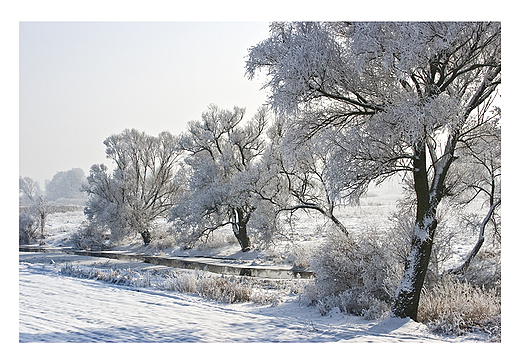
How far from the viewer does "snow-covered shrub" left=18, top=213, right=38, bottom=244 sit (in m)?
25.9

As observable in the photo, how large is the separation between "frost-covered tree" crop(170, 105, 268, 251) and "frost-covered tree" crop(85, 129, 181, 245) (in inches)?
174

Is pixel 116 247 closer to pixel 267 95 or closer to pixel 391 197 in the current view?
pixel 267 95

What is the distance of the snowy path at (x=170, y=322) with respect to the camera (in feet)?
18.5

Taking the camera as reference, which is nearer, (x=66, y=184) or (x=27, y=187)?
(x=27, y=187)

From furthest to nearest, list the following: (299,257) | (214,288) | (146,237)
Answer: (146,237) < (299,257) < (214,288)

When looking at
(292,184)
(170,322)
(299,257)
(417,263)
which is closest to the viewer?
(170,322)

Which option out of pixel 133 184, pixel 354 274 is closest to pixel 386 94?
pixel 354 274

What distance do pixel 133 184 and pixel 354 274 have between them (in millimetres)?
20465

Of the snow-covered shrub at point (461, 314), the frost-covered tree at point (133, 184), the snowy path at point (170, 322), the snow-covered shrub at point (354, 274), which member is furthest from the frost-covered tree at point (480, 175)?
the frost-covered tree at point (133, 184)

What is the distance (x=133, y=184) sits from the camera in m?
26.4

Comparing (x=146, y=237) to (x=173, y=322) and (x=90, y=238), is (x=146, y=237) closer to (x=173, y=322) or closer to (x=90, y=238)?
(x=90, y=238)

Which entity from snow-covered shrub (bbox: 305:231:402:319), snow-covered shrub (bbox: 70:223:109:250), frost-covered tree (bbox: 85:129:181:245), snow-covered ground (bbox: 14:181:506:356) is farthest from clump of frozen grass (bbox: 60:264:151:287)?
snow-covered shrub (bbox: 70:223:109:250)

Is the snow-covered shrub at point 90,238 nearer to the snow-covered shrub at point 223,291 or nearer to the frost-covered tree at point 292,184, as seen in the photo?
the frost-covered tree at point 292,184

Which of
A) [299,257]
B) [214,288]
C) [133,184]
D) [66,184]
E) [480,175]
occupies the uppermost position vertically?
[66,184]
